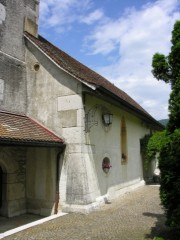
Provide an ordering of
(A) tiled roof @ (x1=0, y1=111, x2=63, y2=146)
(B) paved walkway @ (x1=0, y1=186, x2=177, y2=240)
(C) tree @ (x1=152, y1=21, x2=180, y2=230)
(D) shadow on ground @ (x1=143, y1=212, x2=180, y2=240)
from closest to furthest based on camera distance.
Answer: (C) tree @ (x1=152, y1=21, x2=180, y2=230)
(D) shadow on ground @ (x1=143, y1=212, x2=180, y2=240)
(B) paved walkway @ (x1=0, y1=186, x2=177, y2=240)
(A) tiled roof @ (x1=0, y1=111, x2=63, y2=146)

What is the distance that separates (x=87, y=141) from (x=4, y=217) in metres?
3.56

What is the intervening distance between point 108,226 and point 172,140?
2.95 m

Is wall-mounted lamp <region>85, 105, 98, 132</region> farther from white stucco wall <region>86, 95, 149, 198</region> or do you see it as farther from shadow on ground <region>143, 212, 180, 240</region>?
shadow on ground <region>143, 212, 180, 240</region>

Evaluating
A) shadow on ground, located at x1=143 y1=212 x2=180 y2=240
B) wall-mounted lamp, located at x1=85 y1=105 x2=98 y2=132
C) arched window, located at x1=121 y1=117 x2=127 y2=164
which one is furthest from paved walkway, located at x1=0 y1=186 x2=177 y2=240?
arched window, located at x1=121 y1=117 x2=127 y2=164

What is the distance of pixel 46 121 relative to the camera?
10336mm

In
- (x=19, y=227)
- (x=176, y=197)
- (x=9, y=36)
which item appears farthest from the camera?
(x=9, y=36)

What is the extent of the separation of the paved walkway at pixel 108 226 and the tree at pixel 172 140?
0.82m

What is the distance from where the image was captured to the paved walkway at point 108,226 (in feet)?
22.7

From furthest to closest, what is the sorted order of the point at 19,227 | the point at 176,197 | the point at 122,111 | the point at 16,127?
the point at 122,111 → the point at 16,127 → the point at 19,227 → the point at 176,197

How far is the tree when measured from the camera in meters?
6.03

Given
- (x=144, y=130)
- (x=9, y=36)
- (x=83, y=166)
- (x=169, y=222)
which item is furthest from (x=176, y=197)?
(x=144, y=130)

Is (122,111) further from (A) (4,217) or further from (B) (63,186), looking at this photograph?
(A) (4,217)

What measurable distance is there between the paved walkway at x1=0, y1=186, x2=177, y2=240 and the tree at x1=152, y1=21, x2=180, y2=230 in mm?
817

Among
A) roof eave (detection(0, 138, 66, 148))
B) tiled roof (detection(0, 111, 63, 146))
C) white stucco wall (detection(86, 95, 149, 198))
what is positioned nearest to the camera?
roof eave (detection(0, 138, 66, 148))
